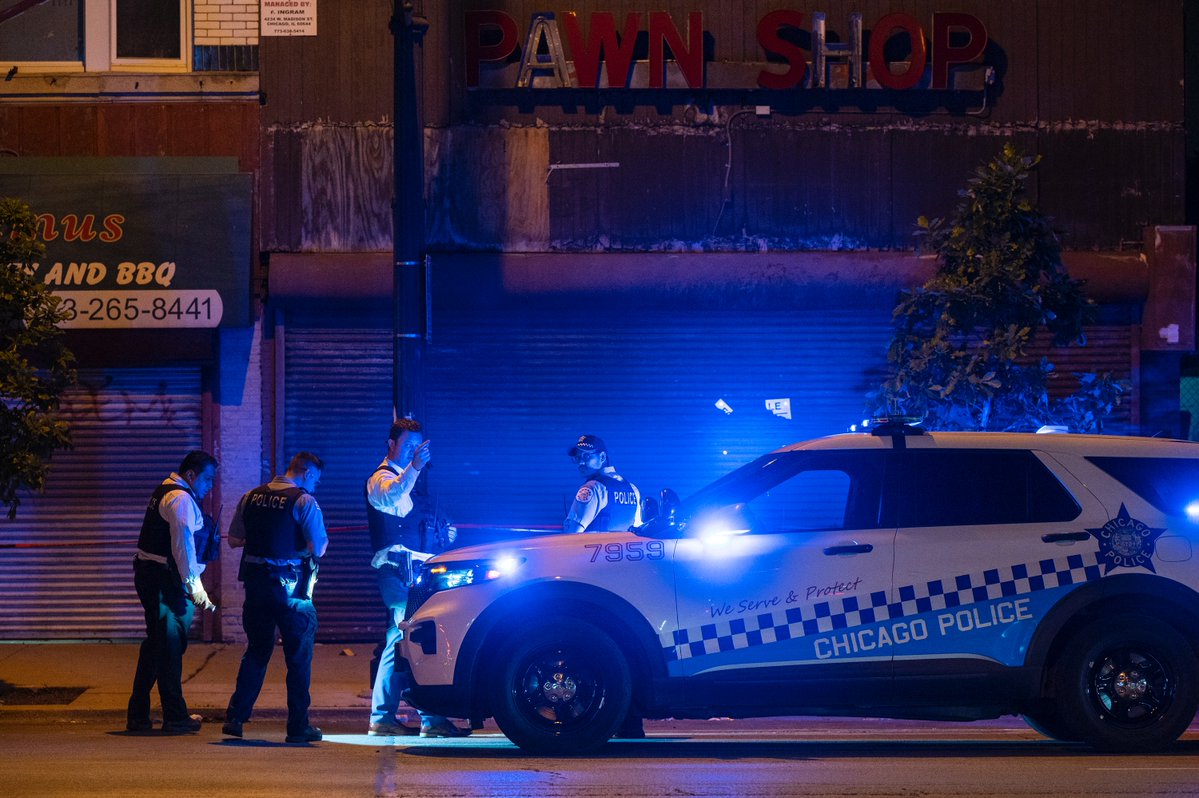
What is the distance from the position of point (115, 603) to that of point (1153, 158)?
11008mm

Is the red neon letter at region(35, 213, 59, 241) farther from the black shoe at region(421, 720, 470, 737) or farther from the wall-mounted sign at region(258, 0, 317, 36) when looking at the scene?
the black shoe at region(421, 720, 470, 737)

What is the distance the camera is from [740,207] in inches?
565

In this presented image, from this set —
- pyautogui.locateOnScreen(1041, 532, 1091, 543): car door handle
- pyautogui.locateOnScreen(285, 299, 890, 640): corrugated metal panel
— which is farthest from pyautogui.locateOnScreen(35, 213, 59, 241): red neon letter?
pyautogui.locateOnScreen(1041, 532, 1091, 543): car door handle

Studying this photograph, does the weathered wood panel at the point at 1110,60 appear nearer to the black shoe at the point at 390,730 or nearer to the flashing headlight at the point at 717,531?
the flashing headlight at the point at 717,531

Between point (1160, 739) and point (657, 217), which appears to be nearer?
point (1160, 739)

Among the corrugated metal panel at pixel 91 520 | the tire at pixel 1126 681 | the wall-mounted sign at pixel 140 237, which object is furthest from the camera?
the corrugated metal panel at pixel 91 520

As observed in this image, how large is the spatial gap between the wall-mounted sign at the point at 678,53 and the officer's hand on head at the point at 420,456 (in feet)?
18.7

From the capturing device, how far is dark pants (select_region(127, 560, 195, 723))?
977 centimetres

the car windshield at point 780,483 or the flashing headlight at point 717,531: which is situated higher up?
the car windshield at point 780,483

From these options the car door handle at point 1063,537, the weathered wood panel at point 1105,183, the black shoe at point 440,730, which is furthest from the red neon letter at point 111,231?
the car door handle at point 1063,537

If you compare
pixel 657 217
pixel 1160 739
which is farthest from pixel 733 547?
pixel 657 217

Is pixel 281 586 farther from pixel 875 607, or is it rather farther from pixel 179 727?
pixel 875 607

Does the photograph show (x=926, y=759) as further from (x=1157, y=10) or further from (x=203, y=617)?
(x=1157, y=10)

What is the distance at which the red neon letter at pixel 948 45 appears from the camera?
14312mm
